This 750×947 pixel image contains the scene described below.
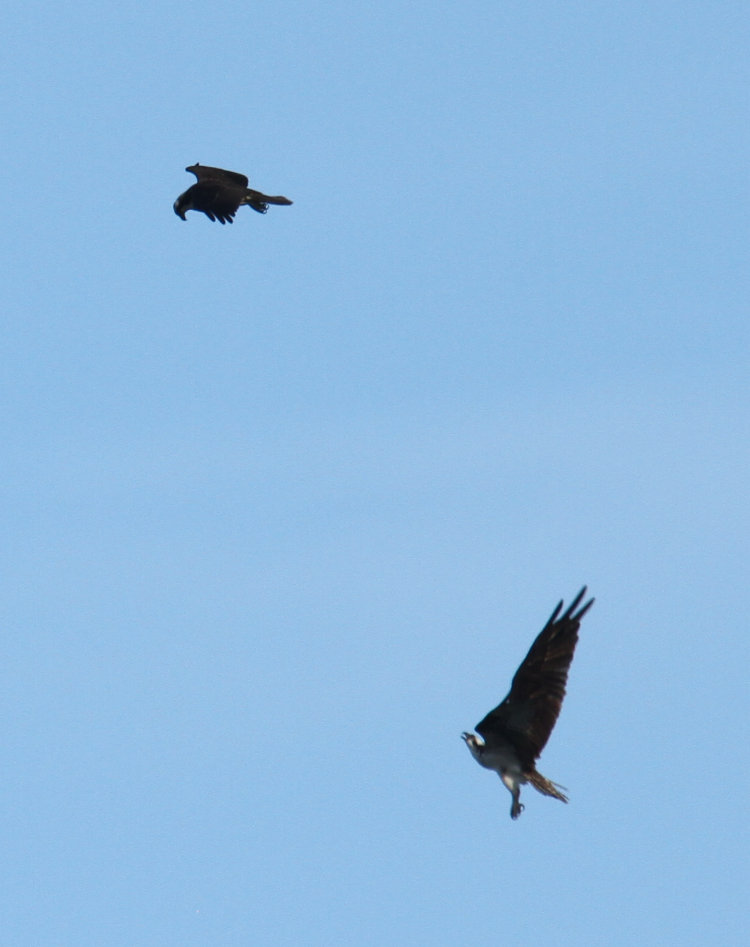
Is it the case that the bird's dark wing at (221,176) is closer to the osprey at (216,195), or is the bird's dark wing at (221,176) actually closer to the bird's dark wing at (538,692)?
the osprey at (216,195)

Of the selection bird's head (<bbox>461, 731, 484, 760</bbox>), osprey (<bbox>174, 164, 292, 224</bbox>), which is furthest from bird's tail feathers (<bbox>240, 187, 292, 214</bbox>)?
bird's head (<bbox>461, 731, 484, 760</bbox>)

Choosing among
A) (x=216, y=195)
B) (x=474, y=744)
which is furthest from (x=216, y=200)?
(x=474, y=744)

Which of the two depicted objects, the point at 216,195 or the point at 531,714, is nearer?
the point at 531,714

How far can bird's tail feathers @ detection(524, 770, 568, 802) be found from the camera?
148 ft

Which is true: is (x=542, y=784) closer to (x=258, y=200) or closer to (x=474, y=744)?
(x=474, y=744)

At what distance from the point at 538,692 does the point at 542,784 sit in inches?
69.0

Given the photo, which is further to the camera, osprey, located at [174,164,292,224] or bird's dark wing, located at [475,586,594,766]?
osprey, located at [174,164,292,224]

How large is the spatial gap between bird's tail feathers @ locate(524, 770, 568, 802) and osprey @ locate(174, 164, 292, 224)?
15.5m

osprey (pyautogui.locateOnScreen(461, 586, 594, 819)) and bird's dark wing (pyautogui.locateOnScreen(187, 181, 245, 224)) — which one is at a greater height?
bird's dark wing (pyautogui.locateOnScreen(187, 181, 245, 224))

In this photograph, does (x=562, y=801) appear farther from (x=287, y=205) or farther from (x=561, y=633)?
(x=287, y=205)

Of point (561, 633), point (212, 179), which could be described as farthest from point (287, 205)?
point (561, 633)

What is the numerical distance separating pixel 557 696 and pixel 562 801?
1950 mm

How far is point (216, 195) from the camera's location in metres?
54.5

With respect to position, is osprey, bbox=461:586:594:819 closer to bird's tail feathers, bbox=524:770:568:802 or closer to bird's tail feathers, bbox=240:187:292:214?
bird's tail feathers, bbox=524:770:568:802
